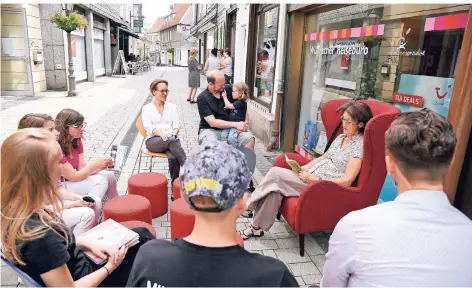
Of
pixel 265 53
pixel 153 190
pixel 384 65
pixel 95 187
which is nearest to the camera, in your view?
pixel 95 187

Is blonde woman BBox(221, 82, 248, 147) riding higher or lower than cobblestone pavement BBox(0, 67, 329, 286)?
higher

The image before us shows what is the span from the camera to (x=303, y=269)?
276cm

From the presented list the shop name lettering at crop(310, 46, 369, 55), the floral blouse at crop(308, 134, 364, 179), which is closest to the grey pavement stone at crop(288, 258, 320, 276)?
the floral blouse at crop(308, 134, 364, 179)

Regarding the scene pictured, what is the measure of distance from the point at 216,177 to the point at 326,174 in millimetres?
2265

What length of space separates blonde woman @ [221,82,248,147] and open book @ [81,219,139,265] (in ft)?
8.16

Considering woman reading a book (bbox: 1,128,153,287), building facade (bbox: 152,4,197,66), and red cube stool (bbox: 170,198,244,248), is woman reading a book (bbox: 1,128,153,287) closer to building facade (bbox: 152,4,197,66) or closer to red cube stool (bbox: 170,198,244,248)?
red cube stool (bbox: 170,198,244,248)

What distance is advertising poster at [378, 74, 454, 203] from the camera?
2.85 meters

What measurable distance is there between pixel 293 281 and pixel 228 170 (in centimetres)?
39

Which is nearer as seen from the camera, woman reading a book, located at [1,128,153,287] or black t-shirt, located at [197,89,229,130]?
woman reading a book, located at [1,128,153,287]

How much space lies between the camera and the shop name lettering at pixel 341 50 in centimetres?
409

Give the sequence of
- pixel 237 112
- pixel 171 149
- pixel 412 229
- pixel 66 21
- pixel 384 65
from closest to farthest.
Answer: pixel 412 229 → pixel 384 65 → pixel 171 149 → pixel 237 112 → pixel 66 21

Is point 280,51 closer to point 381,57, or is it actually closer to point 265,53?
point 265,53

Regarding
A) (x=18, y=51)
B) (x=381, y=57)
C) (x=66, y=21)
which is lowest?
(x=18, y=51)

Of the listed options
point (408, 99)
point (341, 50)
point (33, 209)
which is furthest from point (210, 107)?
point (33, 209)
